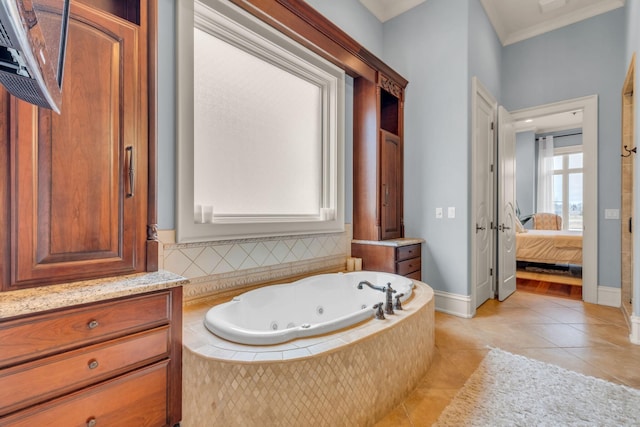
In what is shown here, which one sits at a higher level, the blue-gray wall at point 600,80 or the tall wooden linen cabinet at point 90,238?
the blue-gray wall at point 600,80

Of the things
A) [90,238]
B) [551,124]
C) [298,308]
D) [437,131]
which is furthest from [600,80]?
[90,238]

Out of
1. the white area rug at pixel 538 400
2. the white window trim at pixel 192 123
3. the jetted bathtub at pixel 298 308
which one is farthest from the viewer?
the white window trim at pixel 192 123

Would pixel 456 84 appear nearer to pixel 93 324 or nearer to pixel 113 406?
pixel 93 324

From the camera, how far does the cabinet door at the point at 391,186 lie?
317 centimetres

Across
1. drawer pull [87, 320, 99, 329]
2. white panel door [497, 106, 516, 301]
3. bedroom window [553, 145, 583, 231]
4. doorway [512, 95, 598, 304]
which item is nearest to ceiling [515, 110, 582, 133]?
bedroom window [553, 145, 583, 231]

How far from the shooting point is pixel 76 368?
1.09 metres

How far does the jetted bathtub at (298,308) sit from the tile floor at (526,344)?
0.54 metres

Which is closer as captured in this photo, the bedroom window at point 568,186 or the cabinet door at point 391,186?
the cabinet door at point 391,186

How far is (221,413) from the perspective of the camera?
1.20 meters

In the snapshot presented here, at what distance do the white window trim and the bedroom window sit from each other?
717 centimetres

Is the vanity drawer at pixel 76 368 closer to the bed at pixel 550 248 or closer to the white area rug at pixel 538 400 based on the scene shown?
the white area rug at pixel 538 400

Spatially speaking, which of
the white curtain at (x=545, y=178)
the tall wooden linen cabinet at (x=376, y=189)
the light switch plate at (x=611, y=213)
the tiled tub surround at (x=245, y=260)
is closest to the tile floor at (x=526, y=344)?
the tall wooden linen cabinet at (x=376, y=189)

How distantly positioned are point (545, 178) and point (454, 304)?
634cm

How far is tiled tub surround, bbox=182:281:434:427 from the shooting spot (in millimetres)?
1188
